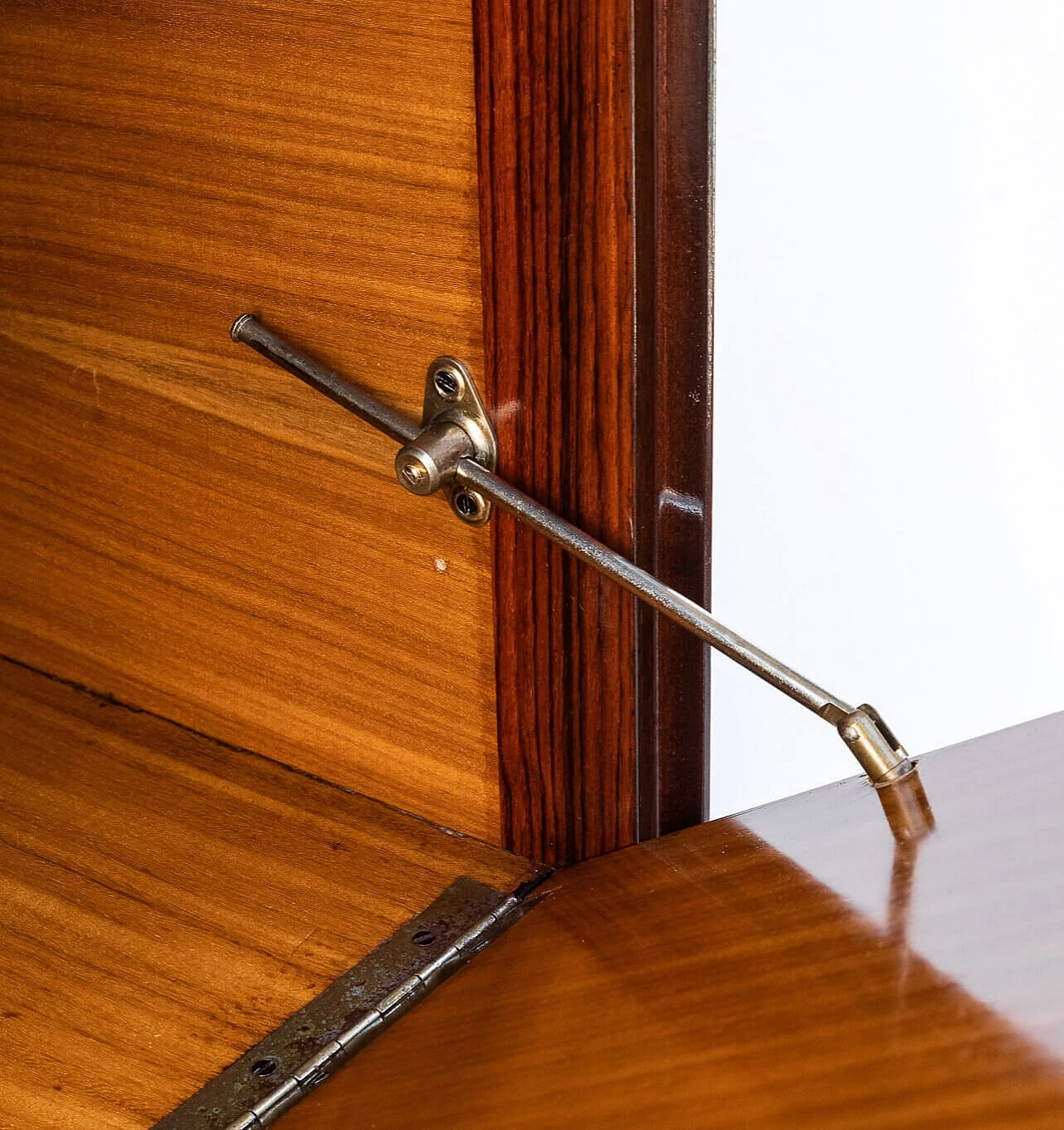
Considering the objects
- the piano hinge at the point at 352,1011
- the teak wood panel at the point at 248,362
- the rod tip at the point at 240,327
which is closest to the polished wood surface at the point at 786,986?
the piano hinge at the point at 352,1011

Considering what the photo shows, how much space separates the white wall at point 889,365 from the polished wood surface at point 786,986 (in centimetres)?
37

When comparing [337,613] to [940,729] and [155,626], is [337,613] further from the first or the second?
[940,729]

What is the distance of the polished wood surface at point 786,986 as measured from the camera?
0.45 meters

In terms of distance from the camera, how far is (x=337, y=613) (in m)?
0.79

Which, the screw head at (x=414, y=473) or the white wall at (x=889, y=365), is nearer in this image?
the screw head at (x=414, y=473)

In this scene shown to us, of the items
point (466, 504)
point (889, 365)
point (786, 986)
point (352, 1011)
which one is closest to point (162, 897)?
point (352, 1011)

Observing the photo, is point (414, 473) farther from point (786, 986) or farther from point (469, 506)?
point (786, 986)

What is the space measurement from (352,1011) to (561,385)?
30cm

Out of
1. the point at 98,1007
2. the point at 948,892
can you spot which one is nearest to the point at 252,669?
the point at 98,1007

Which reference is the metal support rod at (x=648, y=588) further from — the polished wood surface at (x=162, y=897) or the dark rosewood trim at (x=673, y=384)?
the polished wood surface at (x=162, y=897)

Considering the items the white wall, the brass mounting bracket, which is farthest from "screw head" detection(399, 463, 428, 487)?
the white wall

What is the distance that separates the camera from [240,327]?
74 cm

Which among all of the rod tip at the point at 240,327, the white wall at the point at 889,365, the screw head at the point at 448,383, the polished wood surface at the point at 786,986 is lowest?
the polished wood surface at the point at 786,986

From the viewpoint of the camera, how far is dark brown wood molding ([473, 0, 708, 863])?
1.95 ft
